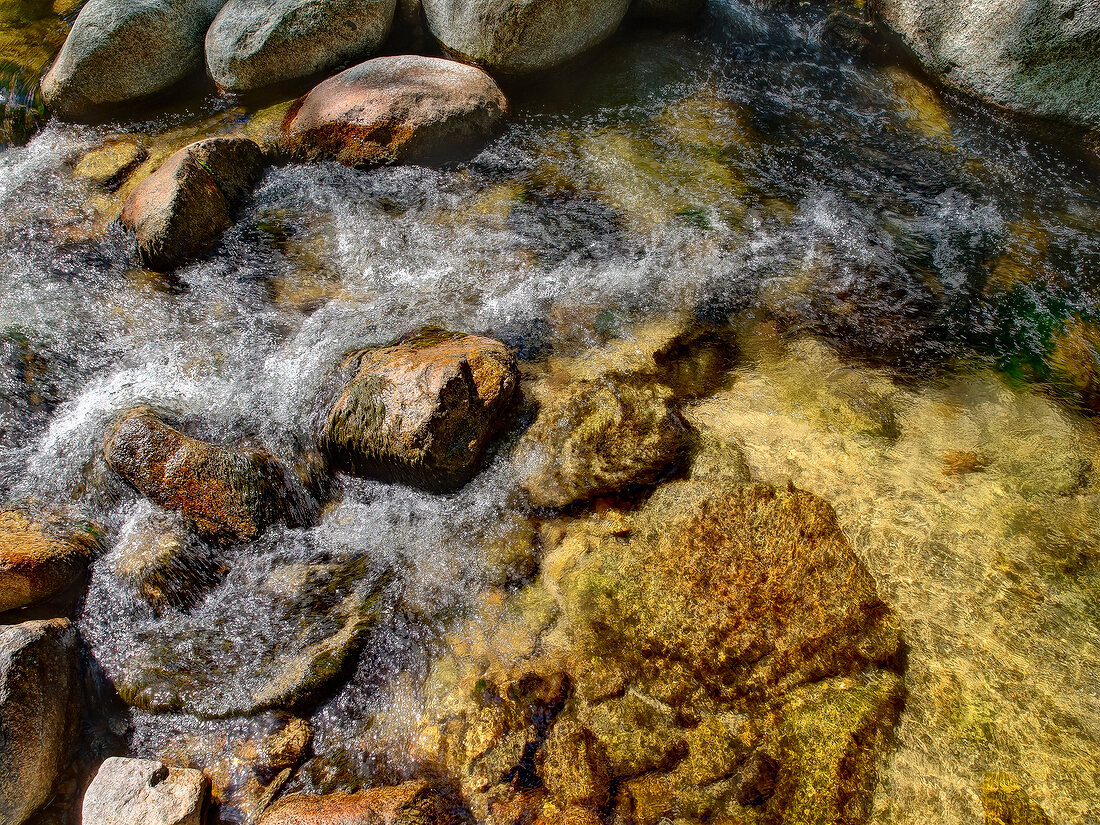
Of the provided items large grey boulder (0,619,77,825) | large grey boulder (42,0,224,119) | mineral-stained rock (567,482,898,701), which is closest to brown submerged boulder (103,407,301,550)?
large grey boulder (0,619,77,825)

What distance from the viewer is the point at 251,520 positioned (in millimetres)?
2961

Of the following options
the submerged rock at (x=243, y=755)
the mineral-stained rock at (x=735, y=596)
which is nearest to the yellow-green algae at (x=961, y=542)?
the mineral-stained rock at (x=735, y=596)

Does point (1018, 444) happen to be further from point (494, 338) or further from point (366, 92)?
point (366, 92)

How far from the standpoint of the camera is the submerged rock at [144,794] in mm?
2135

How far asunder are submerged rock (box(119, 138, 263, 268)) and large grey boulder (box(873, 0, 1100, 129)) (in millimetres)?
5620

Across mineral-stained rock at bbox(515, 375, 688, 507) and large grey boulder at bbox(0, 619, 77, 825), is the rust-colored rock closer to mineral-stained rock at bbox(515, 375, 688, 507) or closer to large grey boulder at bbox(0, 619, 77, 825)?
large grey boulder at bbox(0, 619, 77, 825)

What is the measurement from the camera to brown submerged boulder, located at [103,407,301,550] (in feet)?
9.68

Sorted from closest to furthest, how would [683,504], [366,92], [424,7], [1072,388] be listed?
1. [683,504]
2. [1072,388]
3. [366,92]
4. [424,7]

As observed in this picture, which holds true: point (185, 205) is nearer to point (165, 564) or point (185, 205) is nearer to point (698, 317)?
point (165, 564)

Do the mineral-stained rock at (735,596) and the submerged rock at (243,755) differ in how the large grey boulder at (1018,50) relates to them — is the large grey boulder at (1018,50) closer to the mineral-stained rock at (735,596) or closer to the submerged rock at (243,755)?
the mineral-stained rock at (735,596)

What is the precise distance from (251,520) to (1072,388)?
4.21 meters

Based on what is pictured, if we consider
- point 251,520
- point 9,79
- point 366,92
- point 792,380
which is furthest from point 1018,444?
point 9,79

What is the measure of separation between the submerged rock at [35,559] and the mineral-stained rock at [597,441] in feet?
6.87

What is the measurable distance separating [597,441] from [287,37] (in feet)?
14.9
